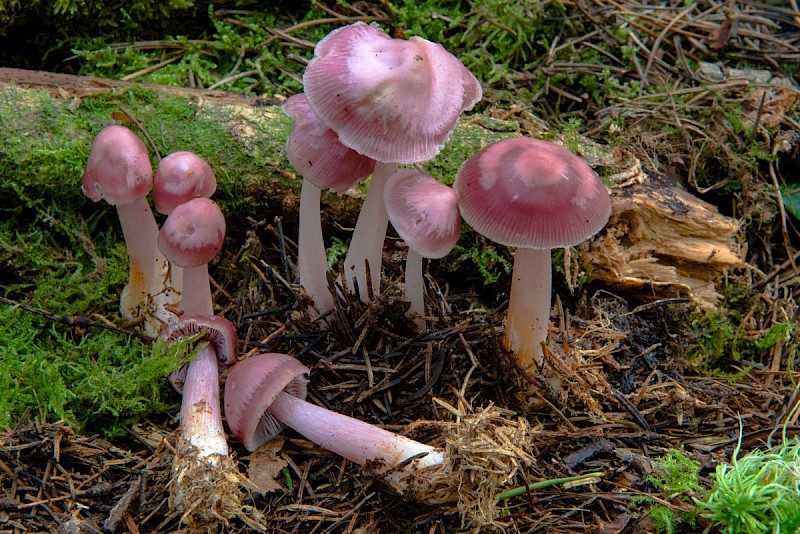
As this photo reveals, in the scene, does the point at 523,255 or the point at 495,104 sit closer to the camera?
the point at 523,255

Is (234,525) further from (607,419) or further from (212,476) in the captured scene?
(607,419)

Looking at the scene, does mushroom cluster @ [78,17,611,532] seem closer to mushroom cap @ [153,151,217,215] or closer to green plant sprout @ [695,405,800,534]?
mushroom cap @ [153,151,217,215]

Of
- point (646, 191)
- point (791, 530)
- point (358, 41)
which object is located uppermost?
point (358, 41)

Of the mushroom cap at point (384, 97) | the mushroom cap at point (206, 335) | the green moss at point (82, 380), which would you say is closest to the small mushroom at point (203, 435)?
the mushroom cap at point (206, 335)

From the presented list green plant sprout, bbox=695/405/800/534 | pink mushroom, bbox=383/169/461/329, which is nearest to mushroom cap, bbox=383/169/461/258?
pink mushroom, bbox=383/169/461/329

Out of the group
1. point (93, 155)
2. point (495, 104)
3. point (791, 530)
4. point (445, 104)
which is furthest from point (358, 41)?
point (791, 530)

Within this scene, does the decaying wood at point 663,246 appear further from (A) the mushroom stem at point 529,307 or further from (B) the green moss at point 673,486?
(B) the green moss at point 673,486

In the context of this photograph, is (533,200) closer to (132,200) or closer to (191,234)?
(191,234)
